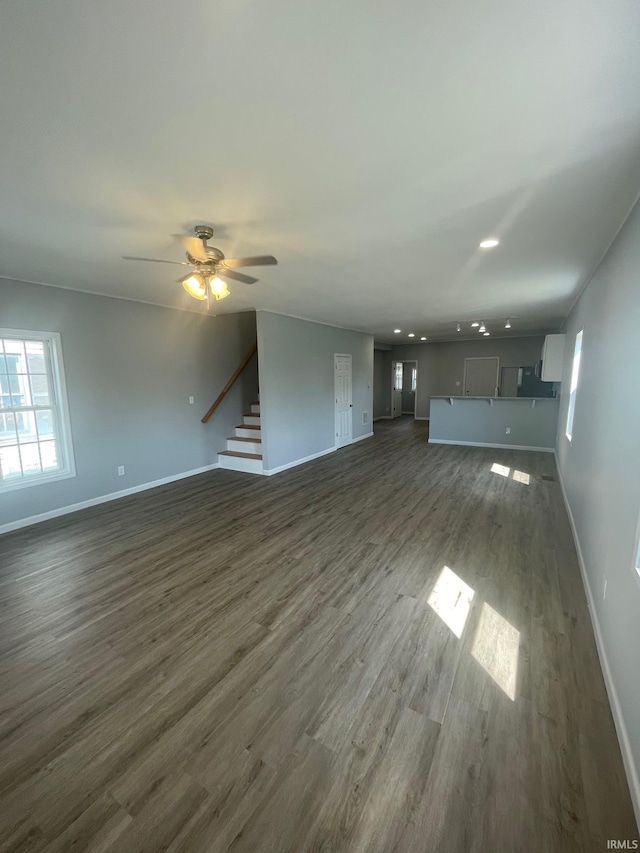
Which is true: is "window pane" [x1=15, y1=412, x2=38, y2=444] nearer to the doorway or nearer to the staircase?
the staircase

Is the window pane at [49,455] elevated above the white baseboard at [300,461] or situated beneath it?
elevated above

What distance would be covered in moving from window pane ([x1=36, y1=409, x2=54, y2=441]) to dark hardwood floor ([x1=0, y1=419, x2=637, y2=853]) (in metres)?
1.11

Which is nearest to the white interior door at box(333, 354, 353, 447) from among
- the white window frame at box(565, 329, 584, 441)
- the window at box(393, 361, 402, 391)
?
the white window frame at box(565, 329, 584, 441)

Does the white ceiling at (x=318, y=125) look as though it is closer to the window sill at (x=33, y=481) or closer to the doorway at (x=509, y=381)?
the window sill at (x=33, y=481)

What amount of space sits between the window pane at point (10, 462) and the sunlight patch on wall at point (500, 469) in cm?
655

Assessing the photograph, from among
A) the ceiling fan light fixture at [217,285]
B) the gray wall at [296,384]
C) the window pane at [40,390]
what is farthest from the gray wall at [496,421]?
the window pane at [40,390]

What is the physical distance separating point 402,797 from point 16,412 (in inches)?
185

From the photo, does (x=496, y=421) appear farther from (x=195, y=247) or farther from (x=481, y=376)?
(x=195, y=247)

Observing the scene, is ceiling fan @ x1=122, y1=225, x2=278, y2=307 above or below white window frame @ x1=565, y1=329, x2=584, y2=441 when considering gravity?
above

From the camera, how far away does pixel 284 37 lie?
1057 mm

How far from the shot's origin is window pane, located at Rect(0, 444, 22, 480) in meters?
3.75

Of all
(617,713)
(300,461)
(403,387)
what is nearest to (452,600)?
(617,713)

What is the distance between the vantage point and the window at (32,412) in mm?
3777

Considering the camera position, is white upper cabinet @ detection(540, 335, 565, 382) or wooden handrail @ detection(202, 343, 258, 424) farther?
white upper cabinet @ detection(540, 335, 565, 382)
